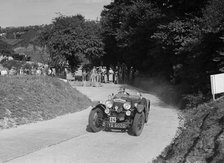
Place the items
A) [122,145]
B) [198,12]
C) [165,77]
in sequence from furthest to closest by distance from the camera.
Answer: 1. [165,77]
2. [198,12]
3. [122,145]

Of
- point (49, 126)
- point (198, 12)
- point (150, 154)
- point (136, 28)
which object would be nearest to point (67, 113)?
point (49, 126)

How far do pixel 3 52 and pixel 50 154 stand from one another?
205 feet

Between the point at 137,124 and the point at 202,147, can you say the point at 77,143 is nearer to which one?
the point at 137,124

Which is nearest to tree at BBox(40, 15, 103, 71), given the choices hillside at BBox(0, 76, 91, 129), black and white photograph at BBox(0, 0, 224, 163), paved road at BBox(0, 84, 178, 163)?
black and white photograph at BBox(0, 0, 224, 163)

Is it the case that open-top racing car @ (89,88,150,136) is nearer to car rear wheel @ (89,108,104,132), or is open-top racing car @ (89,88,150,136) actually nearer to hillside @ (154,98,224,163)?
car rear wheel @ (89,108,104,132)

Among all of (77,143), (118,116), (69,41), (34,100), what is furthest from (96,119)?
(69,41)

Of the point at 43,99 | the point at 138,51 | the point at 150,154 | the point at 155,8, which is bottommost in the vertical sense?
the point at 150,154

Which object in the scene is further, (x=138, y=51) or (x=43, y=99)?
(x=138, y=51)

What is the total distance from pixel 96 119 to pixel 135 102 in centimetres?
161

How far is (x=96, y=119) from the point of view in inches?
540

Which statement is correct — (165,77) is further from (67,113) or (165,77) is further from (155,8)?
(67,113)

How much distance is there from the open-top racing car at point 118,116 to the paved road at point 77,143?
1.04 ft

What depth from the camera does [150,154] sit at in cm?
1053

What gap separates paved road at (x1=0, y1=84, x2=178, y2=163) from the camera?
32.8 feet
